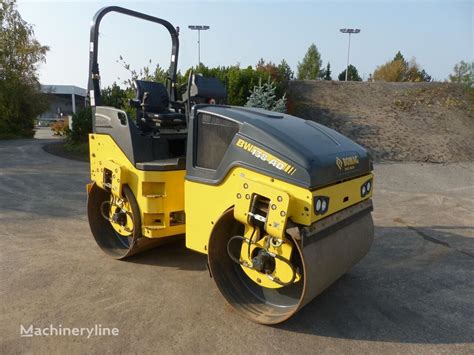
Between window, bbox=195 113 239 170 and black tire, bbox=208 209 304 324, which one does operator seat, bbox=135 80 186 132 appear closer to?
window, bbox=195 113 239 170

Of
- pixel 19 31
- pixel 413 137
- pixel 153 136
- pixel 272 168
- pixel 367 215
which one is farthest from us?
pixel 19 31

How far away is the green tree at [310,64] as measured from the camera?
1377 inches

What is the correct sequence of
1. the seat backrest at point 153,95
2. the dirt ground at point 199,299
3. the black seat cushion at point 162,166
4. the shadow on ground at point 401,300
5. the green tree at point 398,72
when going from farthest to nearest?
the green tree at point 398,72, the seat backrest at point 153,95, the black seat cushion at point 162,166, the shadow on ground at point 401,300, the dirt ground at point 199,299

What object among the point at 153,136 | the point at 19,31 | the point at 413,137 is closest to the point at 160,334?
the point at 153,136

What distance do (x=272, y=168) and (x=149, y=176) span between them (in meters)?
1.33

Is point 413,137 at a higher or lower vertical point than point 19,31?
lower

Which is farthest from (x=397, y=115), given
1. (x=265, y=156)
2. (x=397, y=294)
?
(x=265, y=156)

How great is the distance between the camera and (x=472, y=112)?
55.3ft

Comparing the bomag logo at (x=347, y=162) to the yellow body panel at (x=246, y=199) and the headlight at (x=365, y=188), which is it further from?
the headlight at (x=365, y=188)

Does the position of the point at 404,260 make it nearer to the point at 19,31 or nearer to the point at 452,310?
the point at 452,310

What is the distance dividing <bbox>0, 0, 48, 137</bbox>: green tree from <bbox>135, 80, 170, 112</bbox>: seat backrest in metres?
16.3

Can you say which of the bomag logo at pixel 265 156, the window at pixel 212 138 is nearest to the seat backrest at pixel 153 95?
the window at pixel 212 138

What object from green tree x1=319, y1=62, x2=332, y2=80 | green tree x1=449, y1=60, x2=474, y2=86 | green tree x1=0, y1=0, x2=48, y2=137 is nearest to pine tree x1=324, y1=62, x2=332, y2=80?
green tree x1=319, y1=62, x2=332, y2=80

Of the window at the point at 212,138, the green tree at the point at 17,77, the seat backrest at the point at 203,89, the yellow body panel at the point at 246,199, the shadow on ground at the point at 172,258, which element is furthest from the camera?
the green tree at the point at 17,77
